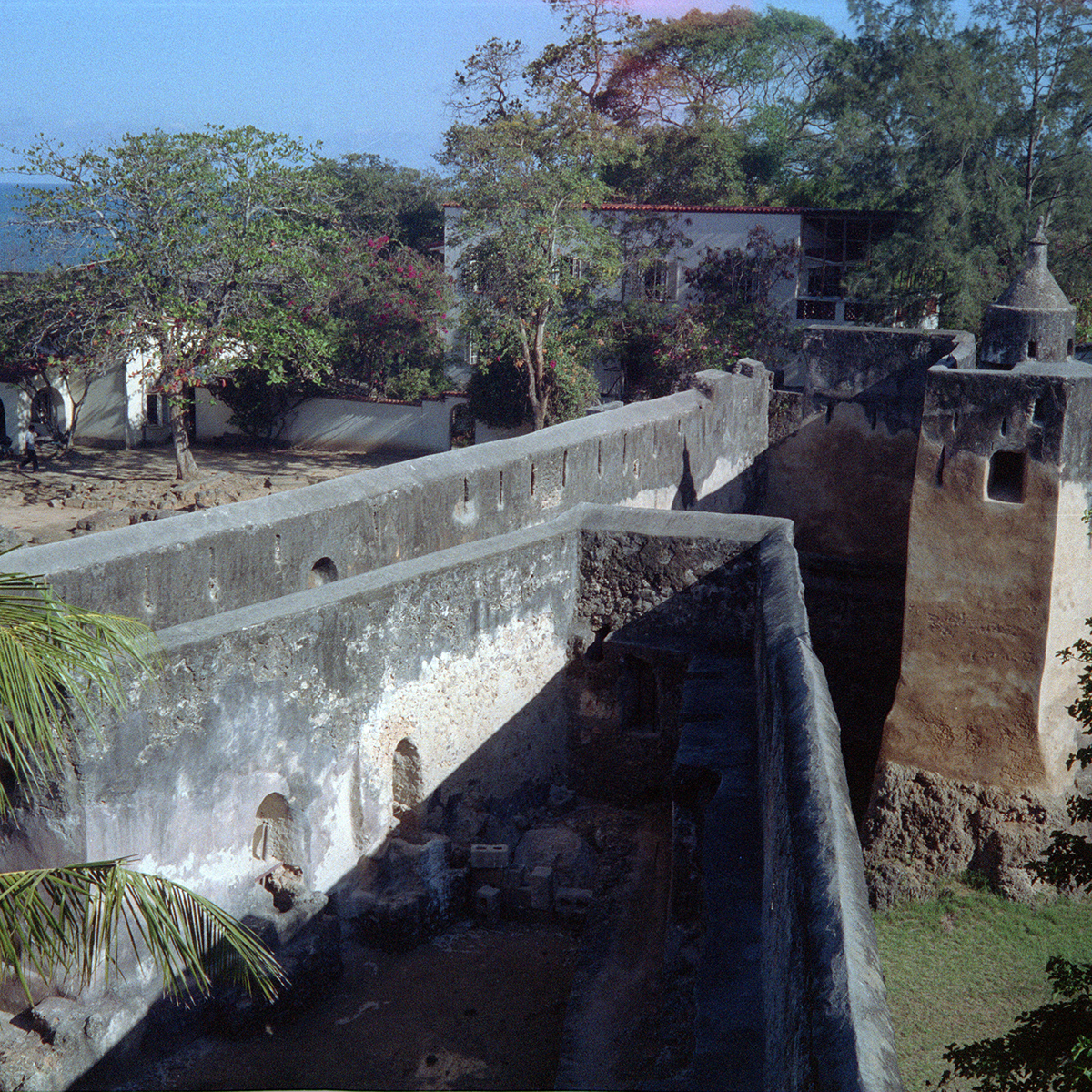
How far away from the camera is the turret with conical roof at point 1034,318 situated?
531 inches

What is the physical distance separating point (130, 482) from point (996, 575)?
1437 centimetres

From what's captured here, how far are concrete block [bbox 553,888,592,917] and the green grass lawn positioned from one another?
347 centimetres

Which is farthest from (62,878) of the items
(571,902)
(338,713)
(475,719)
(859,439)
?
(859,439)

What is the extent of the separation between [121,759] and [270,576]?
1.89m

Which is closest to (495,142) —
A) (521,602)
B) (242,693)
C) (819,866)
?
(521,602)

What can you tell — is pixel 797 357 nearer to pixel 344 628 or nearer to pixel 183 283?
pixel 183 283

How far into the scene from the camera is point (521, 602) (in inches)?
326

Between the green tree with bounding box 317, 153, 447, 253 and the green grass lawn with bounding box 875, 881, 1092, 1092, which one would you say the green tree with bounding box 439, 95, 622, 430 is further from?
the green grass lawn with bounding box 875, 881, 1092, 1092

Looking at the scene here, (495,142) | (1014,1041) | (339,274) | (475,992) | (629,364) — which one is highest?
(495,142)

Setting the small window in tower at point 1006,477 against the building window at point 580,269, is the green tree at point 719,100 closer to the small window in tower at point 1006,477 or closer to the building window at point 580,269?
the building window at point 580,269

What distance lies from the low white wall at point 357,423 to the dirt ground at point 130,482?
0.38 metres

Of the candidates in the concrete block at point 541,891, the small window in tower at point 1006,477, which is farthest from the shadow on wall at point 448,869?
the small window in tower at point 1006,477

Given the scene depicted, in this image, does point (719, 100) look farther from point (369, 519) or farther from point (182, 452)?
point (369, 519)

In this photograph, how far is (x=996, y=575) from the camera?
37.7ft
